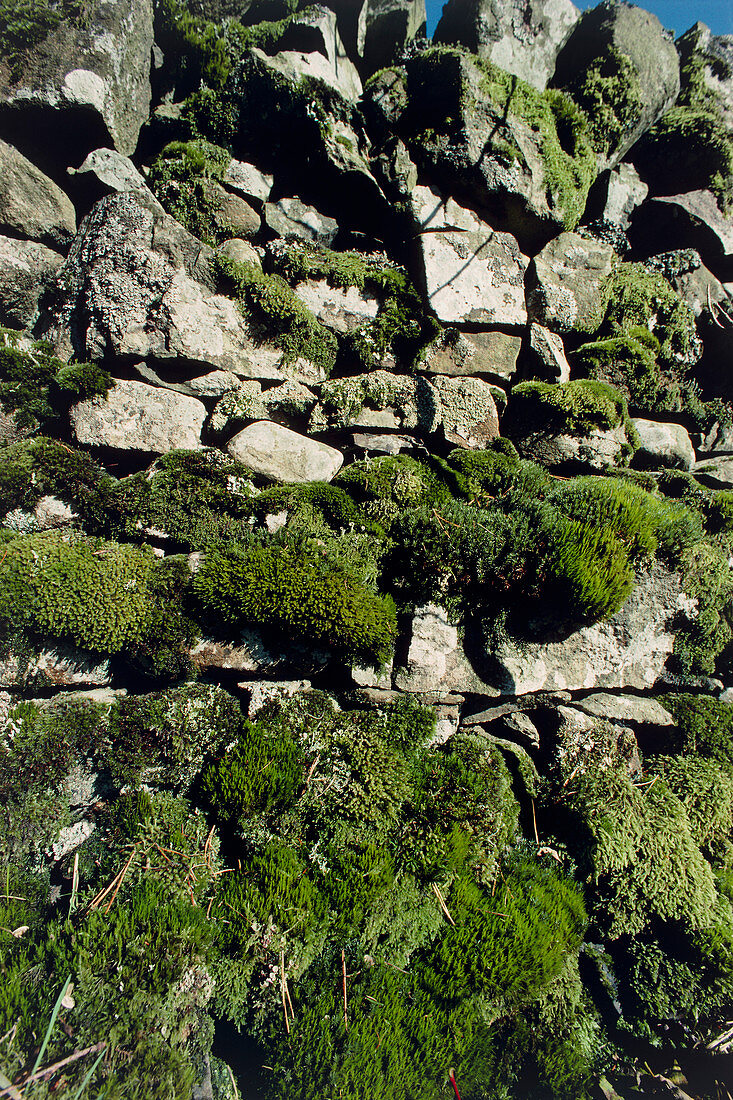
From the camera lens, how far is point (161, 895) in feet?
8.77

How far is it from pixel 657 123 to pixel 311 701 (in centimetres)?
738

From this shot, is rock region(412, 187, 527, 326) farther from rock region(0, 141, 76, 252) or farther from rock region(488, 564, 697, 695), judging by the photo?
rock region(0, 141, 76, 252)

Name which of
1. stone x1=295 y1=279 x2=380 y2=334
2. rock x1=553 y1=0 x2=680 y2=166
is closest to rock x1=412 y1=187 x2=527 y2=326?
stone x1=295 y1=279 x2=380 y2=334

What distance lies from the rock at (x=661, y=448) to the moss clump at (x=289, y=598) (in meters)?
3.38

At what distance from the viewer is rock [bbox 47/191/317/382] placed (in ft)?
12.3

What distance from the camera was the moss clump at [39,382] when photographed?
141 inches

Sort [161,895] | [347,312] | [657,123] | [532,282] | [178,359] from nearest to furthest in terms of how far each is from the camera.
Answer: [161,895] → [178,359] → [347,312] → [532,282] → [657,123]

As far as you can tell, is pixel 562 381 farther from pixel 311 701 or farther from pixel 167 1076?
pixel 167 1076

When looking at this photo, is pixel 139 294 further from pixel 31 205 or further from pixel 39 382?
pixel 31 205

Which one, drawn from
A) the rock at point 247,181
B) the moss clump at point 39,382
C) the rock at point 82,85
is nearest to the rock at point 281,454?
the moss clump at point 39,382

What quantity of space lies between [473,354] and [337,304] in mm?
1325

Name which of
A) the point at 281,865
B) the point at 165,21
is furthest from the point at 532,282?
the point at 281,865

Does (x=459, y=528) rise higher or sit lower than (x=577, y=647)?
higher

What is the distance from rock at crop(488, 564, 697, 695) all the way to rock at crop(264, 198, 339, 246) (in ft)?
13.2
